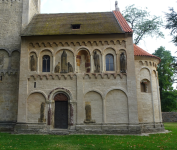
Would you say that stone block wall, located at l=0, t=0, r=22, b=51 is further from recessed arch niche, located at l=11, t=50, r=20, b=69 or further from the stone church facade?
recessed arch niche, located at l=11, t=50, r=20, b=69

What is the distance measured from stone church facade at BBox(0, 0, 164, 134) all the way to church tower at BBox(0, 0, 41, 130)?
0.29ft

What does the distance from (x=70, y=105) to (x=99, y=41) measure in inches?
243

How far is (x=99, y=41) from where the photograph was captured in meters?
16.9

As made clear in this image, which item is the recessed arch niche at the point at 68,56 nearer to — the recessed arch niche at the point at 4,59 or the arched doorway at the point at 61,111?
the arched doorway at the point at 61,111

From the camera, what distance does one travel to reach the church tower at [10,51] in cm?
1744

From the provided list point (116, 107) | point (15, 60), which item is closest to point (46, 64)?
point (15, 60)

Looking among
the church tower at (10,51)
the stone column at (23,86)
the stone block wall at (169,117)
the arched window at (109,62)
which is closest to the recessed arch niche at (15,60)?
the church tower at (10,51)

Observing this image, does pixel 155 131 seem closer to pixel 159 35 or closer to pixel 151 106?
pixel 151 106

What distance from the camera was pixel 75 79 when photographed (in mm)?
16344

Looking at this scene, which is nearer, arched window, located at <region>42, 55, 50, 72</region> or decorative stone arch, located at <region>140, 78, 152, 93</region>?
arched window, located at <region>42, 55, 50, 72</region>

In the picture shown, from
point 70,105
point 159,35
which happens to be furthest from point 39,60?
point 159,35

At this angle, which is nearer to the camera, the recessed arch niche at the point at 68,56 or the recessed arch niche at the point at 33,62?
the recessed arch niche at the point at 33,62

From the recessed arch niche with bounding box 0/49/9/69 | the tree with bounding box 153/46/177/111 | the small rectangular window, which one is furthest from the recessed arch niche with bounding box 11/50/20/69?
the tree with bounding box 153/46/177/111

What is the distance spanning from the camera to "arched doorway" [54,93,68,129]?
16031mm
